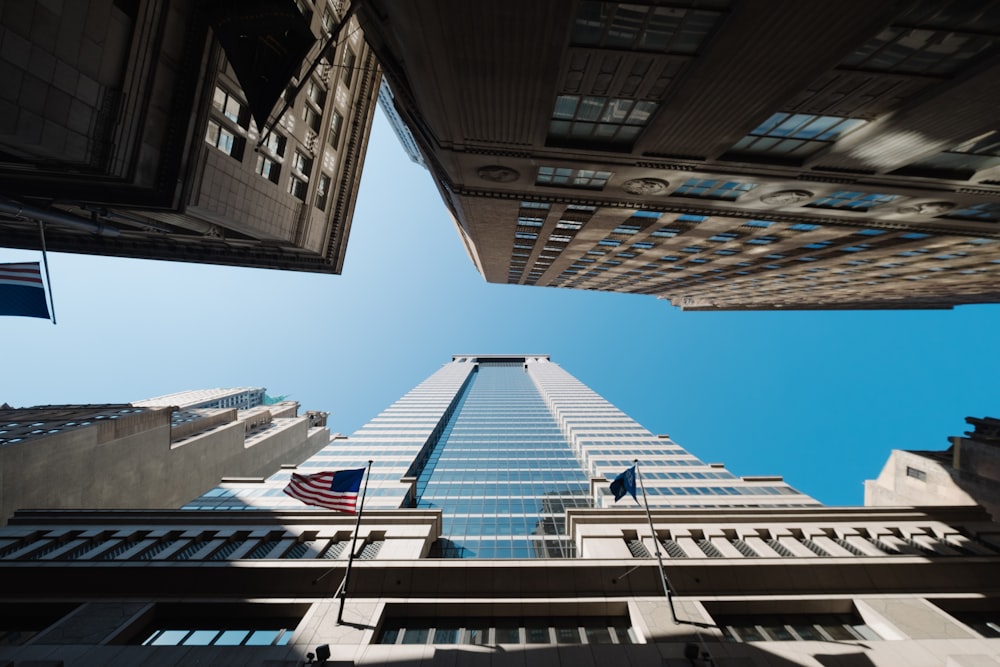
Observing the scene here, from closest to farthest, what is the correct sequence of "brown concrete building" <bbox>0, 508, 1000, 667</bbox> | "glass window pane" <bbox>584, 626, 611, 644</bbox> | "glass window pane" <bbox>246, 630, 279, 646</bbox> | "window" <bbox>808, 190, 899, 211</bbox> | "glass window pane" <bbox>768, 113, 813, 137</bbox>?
"glass window pane" <bbox>768, 113, 813, 137</bbox>
"brown concrete building" <bbox>0, 508, 1000, 667</bbox>
"glass window pane" <bbox>246, 630, 279, 646</bbox>
"glass window pane" <bbox>584, 626, 611, 644</bbox>
"window" <bbox>808, 190, 899, 211</bbox>

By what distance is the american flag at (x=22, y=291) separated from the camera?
14977 mm

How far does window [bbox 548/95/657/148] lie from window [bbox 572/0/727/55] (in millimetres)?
2350

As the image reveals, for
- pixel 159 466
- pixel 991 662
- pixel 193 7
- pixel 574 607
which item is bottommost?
pixel 159 466

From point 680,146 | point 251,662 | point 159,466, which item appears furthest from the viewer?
point 159,466

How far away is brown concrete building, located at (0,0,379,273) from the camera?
12.4 m

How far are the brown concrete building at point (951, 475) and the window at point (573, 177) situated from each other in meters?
33.9

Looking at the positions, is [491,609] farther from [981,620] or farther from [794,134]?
[794,134]

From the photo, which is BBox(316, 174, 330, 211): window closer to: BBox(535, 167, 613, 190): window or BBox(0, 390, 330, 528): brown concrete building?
BBox(535, 167, 613, 190): window

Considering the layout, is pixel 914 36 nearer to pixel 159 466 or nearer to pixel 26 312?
pixel 26 312

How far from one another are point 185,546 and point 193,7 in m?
25.2

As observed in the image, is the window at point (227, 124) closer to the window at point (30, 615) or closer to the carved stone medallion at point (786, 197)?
the window at point (30, 615)

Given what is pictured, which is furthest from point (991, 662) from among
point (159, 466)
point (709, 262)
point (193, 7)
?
point (159, 466)

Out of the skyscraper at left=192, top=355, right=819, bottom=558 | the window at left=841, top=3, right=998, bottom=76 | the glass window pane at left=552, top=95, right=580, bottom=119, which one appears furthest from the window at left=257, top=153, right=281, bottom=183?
the window at left=841, top=3, right=998, bottom=76

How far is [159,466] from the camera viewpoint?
48.6 meters
